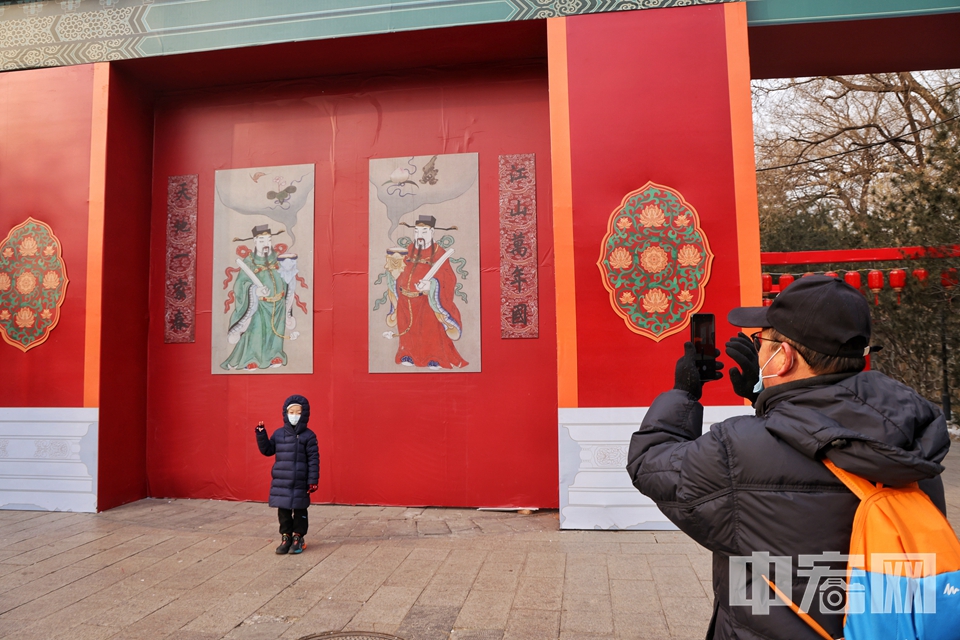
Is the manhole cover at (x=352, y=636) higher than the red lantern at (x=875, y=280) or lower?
lower

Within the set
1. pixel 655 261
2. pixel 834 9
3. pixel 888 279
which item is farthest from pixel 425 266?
pixel 888 279

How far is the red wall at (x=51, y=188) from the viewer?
6355 mm

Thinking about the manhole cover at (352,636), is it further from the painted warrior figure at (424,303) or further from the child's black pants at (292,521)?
the painted warrior figure at (424,303)

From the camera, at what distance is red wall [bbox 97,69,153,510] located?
634 cm

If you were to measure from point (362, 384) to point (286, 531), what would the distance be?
187 centimetres

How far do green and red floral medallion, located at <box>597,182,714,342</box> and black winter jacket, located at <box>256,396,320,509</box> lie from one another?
2819 millimetres

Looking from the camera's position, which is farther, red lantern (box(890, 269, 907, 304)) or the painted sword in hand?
red lantern (box(890, 269, 907, 304))

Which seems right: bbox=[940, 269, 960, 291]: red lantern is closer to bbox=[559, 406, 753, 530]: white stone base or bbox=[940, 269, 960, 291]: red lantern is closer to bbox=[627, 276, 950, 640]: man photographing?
bbox=[559, 406, 753, 530]: white stone base

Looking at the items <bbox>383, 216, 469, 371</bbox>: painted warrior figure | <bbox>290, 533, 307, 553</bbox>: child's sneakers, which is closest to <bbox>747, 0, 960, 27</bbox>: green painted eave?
<bbox>383, 216, 469, 371</bbox>: painted warrior figure

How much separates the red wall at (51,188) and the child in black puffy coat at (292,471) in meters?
2.73

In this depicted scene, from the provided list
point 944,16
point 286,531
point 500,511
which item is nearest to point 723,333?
point 500,511

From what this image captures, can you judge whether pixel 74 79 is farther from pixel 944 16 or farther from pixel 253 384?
pixel 944 16

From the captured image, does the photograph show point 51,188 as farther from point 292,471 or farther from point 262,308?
point 292,471

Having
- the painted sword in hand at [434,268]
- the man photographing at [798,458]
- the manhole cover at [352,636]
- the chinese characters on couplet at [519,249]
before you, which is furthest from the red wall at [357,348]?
the man photographing at [798,458]
